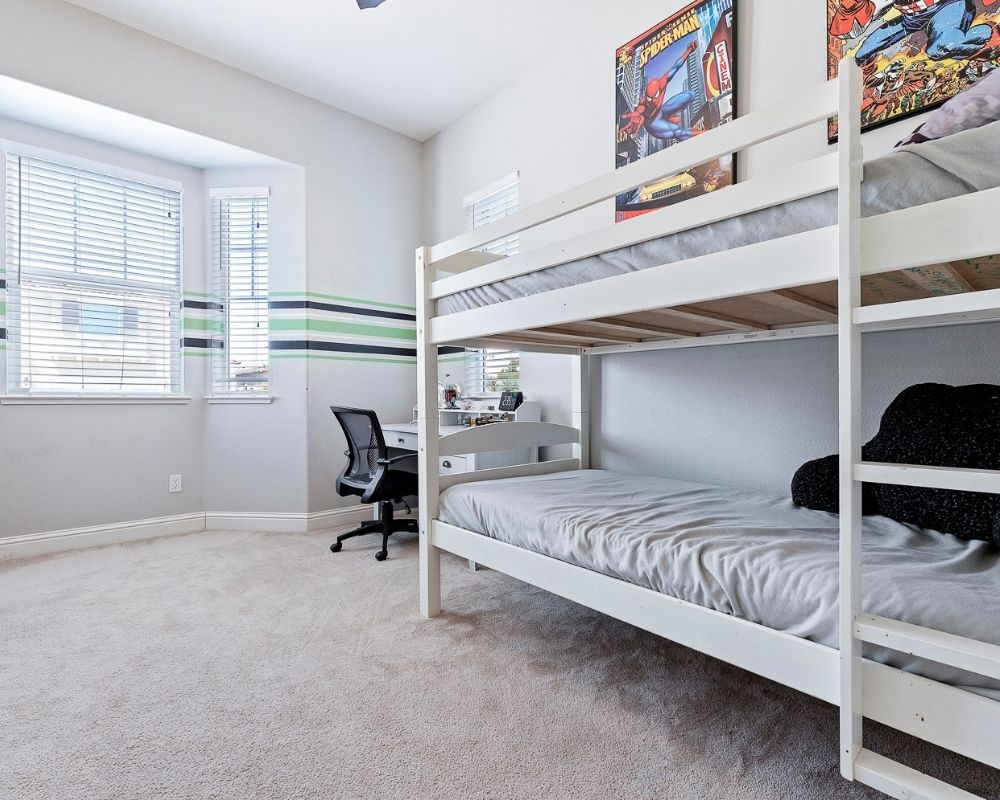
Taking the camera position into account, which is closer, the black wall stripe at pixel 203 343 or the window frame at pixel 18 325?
the window frame at pixel 18 325

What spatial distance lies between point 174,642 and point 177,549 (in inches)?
54.7

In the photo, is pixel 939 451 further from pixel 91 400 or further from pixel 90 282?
pixel 90 282

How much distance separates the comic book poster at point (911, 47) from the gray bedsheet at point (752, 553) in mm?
1352

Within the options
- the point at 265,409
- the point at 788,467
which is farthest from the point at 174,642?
the point at 788,467

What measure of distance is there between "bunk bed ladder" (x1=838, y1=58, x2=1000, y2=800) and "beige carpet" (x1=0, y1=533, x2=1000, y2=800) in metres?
0.31

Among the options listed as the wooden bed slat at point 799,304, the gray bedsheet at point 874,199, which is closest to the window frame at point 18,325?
the gray bedsheet at point 874,199

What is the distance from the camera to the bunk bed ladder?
2.86ft

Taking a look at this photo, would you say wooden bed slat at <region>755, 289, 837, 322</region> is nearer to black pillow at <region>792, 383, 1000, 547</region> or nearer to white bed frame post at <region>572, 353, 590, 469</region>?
black pillow at <region>792, 383, 1000, 547</region>

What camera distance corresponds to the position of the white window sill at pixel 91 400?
9.73 feet

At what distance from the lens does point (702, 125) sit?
2.30m

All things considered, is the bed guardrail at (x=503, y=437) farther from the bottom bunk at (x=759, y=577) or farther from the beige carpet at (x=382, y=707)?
the beige carpet at (x=382, y=707)

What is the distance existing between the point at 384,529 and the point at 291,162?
2.44 meters

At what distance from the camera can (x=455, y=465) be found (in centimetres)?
310

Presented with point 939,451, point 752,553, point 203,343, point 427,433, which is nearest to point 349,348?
point 203,343
